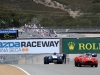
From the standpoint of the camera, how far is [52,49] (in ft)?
110

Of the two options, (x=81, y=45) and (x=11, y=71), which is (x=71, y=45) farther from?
(x=11, y=71)

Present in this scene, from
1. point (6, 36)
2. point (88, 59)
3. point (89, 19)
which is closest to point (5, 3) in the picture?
point (89, 19)

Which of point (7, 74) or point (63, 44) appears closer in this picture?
point (7, 74)

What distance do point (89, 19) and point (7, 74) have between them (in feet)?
372

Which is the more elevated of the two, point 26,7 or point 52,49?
point 26,7

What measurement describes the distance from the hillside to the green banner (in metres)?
88.7

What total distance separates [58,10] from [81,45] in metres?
132

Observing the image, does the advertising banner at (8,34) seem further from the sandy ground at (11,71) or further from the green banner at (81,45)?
the sandy ground at (11,71)

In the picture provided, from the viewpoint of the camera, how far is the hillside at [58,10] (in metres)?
130

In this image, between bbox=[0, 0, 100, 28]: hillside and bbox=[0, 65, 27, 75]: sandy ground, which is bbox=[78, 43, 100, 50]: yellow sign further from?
bbox=[0, 0, 100, 28]: hillside

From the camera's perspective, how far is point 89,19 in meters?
131

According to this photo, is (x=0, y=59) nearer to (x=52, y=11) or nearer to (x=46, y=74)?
(x=46, y=74)

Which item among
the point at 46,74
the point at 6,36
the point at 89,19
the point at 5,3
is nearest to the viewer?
the point at 46,74

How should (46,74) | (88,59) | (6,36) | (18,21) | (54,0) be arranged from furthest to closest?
(54,0), (18,21), (6,36), (88,59), (46,74)
